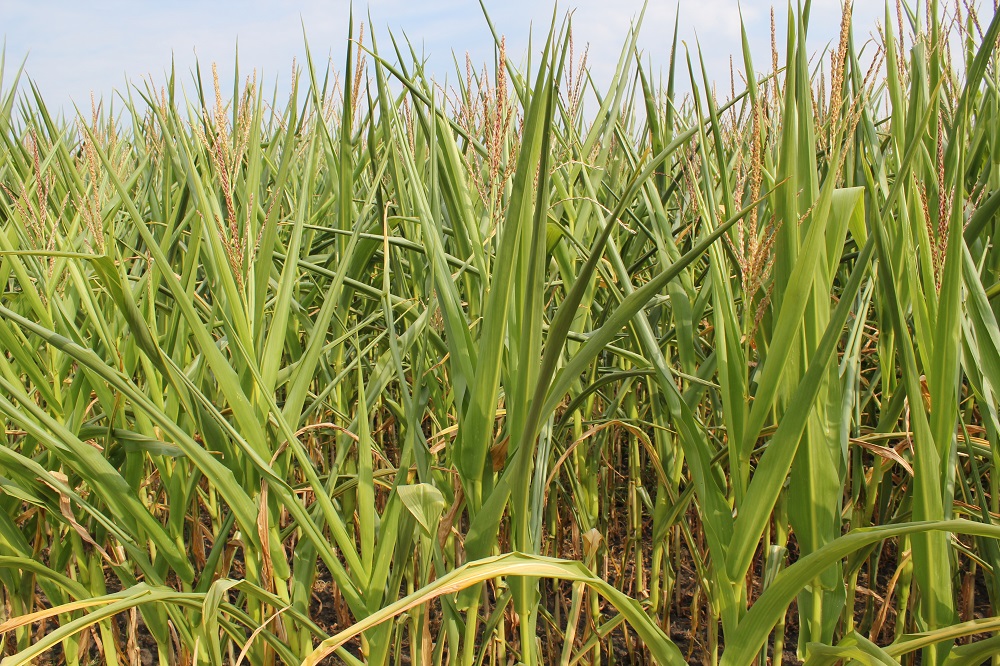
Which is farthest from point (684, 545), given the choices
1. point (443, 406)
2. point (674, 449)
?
point (443, 406)

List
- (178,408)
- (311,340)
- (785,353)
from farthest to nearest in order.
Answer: (178,408) → (311,340) → (785,353)

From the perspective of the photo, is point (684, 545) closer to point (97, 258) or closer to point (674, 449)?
point (674, 449)

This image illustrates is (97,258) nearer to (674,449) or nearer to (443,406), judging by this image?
(443,406)

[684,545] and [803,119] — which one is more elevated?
[803,119]

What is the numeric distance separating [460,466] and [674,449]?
52 cm

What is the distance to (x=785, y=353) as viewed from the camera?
72 cm

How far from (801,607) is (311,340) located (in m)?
0.65

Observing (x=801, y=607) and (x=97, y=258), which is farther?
(x=801, y=607)

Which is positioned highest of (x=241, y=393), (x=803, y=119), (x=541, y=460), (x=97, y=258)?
(x=803, y=119)

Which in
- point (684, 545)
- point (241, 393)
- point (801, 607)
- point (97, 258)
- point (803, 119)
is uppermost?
point (803, 119)

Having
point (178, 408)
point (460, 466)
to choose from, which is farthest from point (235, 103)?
point (460, 466)

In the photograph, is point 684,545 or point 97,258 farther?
point 684,545

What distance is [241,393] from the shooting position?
0.86 m

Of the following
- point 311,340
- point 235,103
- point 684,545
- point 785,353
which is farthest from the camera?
point 684,545
